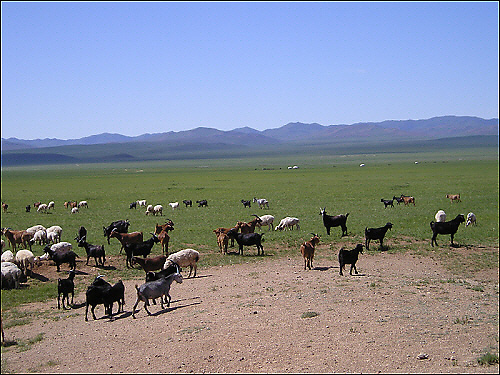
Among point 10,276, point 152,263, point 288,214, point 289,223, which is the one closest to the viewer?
point 10,276

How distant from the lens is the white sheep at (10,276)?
48.4 ft

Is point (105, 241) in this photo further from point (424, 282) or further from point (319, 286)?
point (424, 282)

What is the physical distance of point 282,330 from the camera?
9.58 meters

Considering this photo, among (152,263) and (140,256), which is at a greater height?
(152,263)

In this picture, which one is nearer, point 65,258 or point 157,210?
point 65,258

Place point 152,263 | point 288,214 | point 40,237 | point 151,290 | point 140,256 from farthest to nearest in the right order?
point 288,214
point 40,237
point 140,256
point 152,263
point 151,290

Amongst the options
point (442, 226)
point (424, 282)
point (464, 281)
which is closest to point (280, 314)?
point (424, 282)

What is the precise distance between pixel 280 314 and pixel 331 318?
1.12 metres

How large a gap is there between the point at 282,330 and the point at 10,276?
372 inches

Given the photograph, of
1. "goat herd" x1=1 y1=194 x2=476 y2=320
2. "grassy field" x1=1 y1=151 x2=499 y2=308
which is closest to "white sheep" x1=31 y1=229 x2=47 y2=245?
"goat herd" x1=1 y1=194 x2=476 y2=320

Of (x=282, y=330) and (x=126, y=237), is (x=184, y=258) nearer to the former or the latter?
(x=126, y=237)

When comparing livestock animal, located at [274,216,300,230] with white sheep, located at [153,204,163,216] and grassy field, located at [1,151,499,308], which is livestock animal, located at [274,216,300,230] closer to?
grassy field, located at [1,151,499,308]

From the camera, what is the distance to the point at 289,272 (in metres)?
15.5

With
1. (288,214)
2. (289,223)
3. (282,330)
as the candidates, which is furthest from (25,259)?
(288,214)
